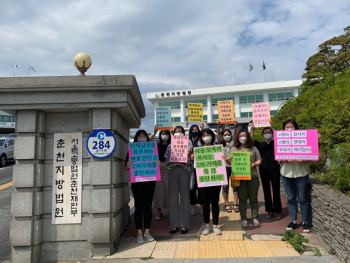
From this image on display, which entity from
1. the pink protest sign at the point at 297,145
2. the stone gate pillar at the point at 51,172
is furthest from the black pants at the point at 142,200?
the pink protest sign at the point at 297,145

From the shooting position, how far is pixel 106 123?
4238 mm

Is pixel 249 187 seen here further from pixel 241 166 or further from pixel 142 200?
pixel 142 200

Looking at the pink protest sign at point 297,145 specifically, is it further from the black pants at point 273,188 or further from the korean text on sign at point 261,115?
the korean text on sign at point 261,115

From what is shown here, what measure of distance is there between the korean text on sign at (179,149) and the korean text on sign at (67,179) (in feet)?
5.53

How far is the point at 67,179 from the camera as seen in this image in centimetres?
429

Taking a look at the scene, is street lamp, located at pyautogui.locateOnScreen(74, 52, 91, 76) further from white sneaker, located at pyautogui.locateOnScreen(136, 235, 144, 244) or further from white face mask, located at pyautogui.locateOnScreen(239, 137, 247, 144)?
white face mask, located at pyautogui.locateOnScreen(239, 137, 247, 144)

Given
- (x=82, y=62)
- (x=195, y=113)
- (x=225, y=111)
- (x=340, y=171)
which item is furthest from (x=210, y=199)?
(x=195, y=113)

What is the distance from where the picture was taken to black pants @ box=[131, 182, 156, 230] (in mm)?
4602

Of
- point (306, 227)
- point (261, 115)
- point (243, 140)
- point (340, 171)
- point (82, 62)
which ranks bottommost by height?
point (306, 227)

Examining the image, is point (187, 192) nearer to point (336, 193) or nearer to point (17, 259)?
point (336, 193)

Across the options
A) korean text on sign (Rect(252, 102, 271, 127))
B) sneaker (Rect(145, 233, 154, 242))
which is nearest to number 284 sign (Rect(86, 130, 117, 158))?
sneaker (Rect(145, 233, 154, 242))

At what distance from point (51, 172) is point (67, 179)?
0.30 m

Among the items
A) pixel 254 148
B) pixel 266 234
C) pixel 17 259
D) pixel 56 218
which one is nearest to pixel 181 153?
pixel 254 148

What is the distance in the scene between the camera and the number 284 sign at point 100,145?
4.15 metres
